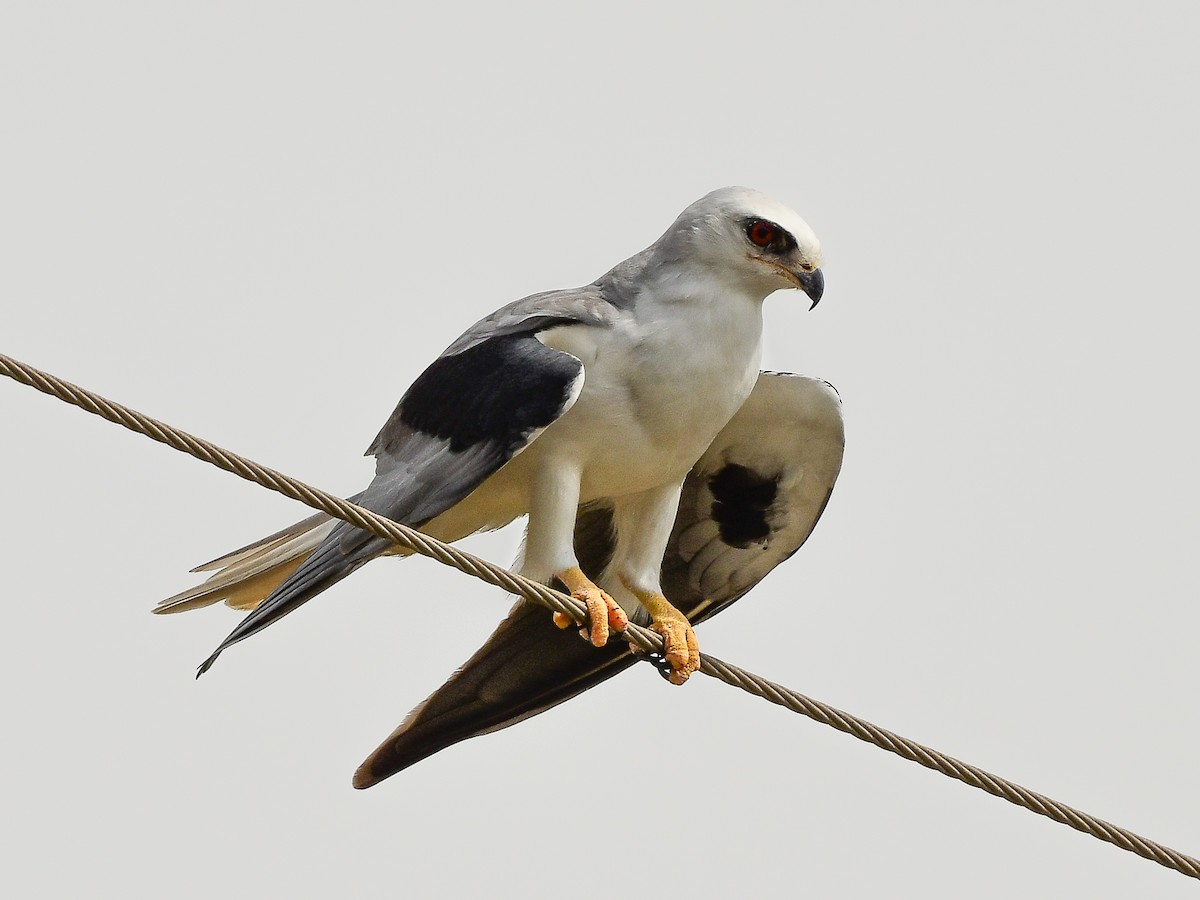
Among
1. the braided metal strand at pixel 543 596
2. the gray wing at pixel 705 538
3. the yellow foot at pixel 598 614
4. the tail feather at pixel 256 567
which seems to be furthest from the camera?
the gray wing at pixel 705 538

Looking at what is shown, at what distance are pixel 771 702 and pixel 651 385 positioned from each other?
1.22 m

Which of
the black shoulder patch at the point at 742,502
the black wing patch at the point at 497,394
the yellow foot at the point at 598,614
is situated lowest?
the yellow foot at the point at 598,614

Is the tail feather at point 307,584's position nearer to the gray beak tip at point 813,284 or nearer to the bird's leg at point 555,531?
the bird's leg at point 555,531

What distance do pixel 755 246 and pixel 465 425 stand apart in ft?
3.59

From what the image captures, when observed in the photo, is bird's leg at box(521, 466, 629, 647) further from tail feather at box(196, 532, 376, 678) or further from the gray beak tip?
the gray beak tip

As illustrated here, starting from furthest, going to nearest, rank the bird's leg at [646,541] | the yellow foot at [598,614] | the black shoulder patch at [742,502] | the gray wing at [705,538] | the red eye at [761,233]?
the black shoulder patch at [742,502] < the gray wing at [705,538] < the bird's leg at [646,541] < the red eye at [761,233] < the yellow foot at [598,614]

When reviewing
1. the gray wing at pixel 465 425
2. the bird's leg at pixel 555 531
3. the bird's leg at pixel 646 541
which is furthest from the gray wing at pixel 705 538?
the gray wing at pixel 465 425

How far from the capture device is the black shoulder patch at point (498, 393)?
5691mm

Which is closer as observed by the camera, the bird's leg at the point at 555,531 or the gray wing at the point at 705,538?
the bird's leg at the point at 555,531

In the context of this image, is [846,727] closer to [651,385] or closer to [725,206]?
[651,385]

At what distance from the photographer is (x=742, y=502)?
6891 millimetres

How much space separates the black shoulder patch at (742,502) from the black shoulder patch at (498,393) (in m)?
1.24

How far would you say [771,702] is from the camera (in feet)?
16.7

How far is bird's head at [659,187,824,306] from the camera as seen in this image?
5.96m
